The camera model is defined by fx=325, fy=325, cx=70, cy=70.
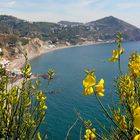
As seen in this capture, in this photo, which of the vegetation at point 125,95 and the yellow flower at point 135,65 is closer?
the vegetation at point 125,95

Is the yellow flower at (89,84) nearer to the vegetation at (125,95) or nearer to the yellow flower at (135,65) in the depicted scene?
the vegetation at (125,95)

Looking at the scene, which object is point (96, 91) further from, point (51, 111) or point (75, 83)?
point (75, 83)

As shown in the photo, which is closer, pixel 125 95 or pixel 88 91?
pixel 88 91

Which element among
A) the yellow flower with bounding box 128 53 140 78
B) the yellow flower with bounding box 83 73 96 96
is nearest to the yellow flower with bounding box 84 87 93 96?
the yellow flower with bounding box 83 73 96 96

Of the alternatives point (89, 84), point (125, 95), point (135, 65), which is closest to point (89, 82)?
point (89, 84)

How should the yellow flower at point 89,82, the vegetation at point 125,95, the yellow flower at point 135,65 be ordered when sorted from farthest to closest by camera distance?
the yellow flower at point 135,65 < the vegetation at point 125,95 < the yellow flower at point 89,82

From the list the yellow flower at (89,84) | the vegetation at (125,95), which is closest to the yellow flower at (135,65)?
the vegetation at (125,95)

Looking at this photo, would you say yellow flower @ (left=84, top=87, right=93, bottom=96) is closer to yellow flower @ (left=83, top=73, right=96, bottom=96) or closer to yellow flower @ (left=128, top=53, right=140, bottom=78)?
yellow flower @ (left=83, top=73, right=96, bottom=96)

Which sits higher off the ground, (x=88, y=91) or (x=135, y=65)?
(x=135, y=65)

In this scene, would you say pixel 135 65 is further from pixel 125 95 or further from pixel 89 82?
pixel 89 82

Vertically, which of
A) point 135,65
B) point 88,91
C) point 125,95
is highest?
point 135,65

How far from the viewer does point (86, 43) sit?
607ft

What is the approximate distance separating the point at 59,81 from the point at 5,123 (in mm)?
56573

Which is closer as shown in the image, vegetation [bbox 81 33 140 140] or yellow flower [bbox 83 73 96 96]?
yellow flower [bbox 83 73 96 96]
